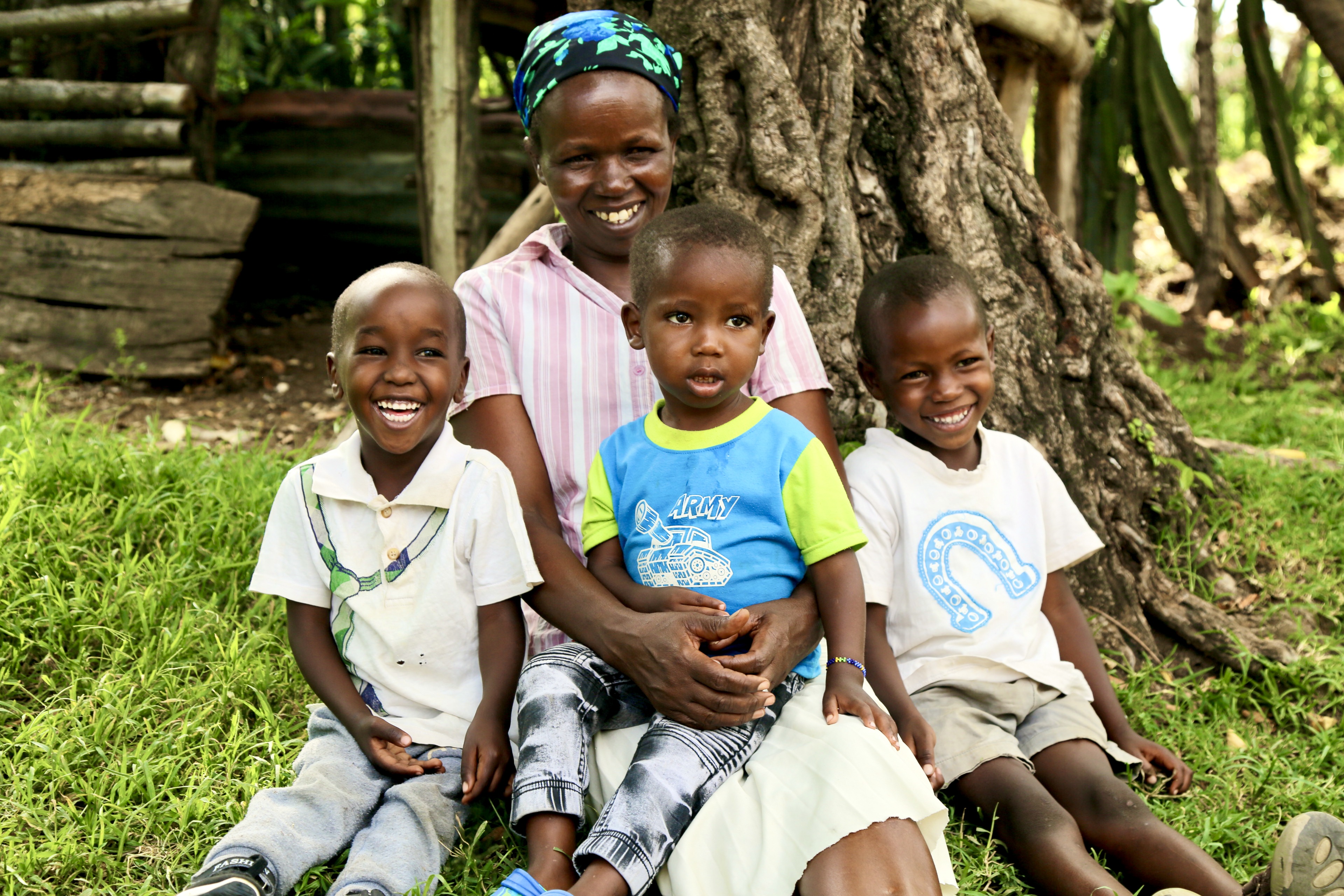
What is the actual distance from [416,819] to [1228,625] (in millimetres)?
2200

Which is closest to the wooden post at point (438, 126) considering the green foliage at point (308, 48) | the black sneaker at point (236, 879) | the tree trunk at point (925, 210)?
the tree trunk at point (925, 210)

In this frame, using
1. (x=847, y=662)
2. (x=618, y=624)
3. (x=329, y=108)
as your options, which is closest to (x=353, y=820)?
(x=618, y=624)

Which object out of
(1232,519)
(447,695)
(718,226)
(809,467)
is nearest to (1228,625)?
(1232,519)

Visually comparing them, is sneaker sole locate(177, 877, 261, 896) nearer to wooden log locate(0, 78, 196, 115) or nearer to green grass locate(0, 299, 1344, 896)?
green grass locate(0, 299, 1344, 896)

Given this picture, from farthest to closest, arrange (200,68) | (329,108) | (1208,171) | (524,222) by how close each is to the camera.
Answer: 1. (329,108)
2. (1208,171)
3. (200,68)
4. (524,222)

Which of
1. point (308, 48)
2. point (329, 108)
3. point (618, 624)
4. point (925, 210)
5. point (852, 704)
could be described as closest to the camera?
point (852, 704)

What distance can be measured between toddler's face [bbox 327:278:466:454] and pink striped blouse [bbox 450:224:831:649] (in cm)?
22

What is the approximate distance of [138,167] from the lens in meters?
4.86

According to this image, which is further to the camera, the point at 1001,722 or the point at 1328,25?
the point at 1328,25

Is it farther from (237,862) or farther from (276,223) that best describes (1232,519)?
(276,223)

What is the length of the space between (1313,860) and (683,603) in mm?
1094

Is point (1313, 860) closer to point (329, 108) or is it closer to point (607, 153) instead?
point (607, 153)

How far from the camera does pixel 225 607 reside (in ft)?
8.87

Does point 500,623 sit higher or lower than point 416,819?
higher
